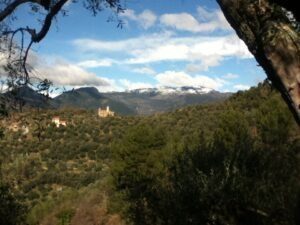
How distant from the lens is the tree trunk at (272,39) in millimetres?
3914

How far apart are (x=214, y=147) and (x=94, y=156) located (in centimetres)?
7172

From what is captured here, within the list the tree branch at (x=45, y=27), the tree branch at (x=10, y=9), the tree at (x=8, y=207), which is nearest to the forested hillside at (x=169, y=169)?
the tree at (x=8, y=207)

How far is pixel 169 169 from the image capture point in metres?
18.9

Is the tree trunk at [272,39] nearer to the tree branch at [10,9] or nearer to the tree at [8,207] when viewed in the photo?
the tree branch at [10,9]

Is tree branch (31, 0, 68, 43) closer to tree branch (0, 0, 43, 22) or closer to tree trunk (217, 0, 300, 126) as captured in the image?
tree branch (0, 0, 43, 22)

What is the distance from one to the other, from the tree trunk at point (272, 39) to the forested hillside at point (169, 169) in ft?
3.83

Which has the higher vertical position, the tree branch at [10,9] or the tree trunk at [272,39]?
the tree branch at [10,9]

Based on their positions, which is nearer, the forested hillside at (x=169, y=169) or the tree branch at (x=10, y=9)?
the tree branch at (x=10, y=9)

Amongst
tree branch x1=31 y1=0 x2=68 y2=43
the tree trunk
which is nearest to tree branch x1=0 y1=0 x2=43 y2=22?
tree branch x1=31 y1=0 x2=68 y2=43

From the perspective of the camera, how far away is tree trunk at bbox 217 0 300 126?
3.91m

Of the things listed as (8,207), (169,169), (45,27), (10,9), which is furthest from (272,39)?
(169,169)

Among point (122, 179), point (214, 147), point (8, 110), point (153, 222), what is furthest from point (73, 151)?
point (8, 110)

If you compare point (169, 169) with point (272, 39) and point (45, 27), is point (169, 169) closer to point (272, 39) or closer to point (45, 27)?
point (45, 27)

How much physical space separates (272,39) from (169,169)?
1510 centimetres
